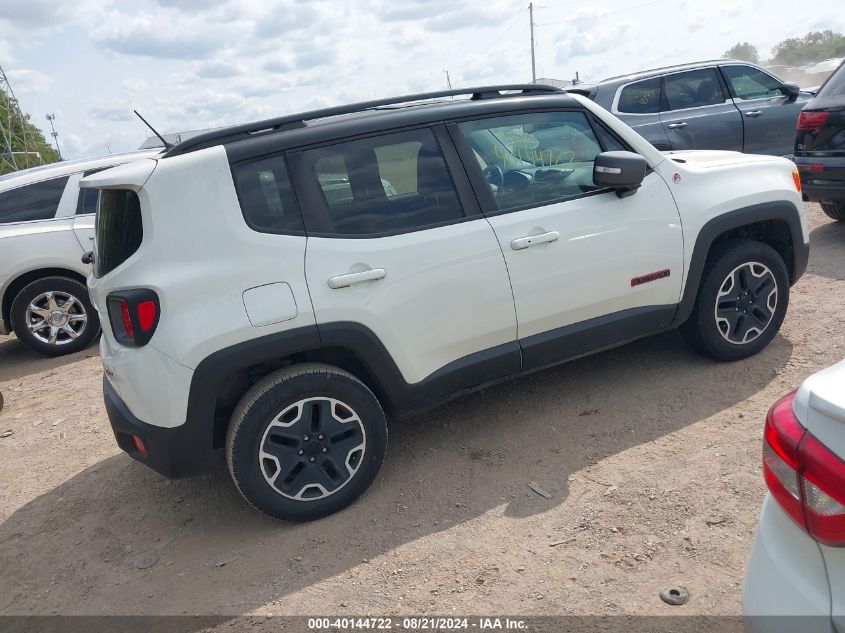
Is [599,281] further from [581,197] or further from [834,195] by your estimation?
[834,195]

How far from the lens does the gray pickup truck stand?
28.0 ft

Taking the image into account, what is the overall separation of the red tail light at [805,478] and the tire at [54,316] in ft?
22.4

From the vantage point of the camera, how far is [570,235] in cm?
387

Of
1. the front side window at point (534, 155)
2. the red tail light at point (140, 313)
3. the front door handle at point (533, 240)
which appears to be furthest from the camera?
the front side window at point (534, 155)

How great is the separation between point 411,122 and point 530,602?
2326mm

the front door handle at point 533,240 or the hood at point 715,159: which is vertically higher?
the hood at point 715,159

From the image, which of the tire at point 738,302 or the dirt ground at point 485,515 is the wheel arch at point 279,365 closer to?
the dirt ground at point 485,515

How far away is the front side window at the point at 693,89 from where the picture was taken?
28.4 ft

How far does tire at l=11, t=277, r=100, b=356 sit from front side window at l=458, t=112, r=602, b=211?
496 cm

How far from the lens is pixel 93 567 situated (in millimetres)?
3498

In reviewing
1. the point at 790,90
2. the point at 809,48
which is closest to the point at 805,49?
the point at 809,48

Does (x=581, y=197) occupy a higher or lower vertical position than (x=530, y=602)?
higher

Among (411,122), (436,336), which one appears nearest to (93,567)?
(436,336)

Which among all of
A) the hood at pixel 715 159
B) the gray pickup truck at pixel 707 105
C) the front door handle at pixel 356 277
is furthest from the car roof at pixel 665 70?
the front door handle at pixel 356 277
